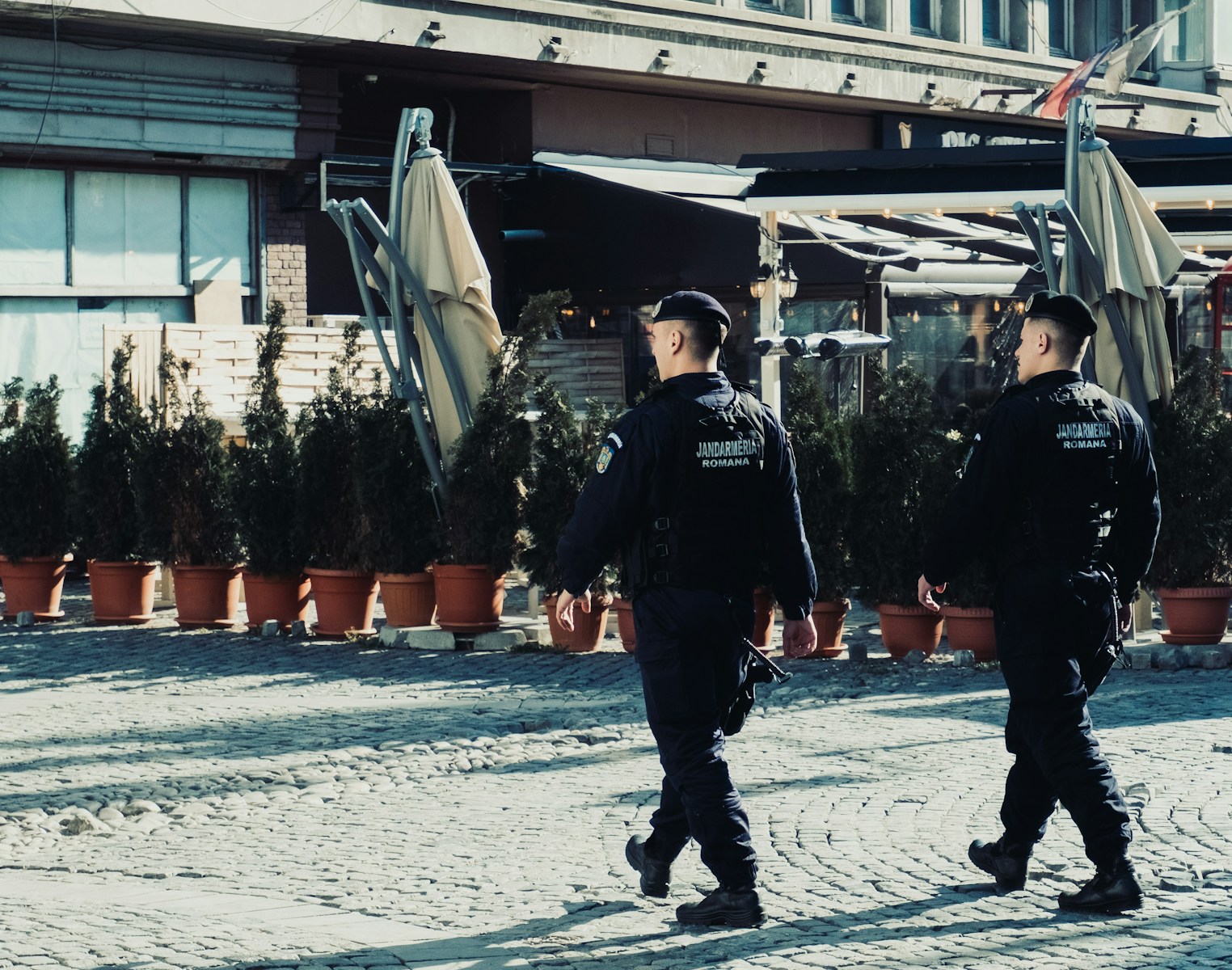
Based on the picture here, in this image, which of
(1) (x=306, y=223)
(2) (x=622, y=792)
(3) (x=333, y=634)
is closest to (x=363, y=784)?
(2) (x=622, y=792)

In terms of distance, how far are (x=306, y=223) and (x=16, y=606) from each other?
8.71 meters

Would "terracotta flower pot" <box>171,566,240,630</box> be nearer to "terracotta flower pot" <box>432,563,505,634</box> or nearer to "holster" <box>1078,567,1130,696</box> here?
"terracotta flower pot" <box>432,563,505,634</box>

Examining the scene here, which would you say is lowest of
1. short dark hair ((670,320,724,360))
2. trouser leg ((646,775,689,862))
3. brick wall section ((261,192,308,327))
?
trouser leg ((646,775,689,862))

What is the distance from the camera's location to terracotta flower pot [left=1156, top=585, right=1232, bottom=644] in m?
10.7

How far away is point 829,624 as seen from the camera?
432 inches

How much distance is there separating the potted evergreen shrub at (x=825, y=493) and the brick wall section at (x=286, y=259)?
30.8ft

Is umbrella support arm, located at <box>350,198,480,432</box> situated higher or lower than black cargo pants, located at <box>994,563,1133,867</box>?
higher

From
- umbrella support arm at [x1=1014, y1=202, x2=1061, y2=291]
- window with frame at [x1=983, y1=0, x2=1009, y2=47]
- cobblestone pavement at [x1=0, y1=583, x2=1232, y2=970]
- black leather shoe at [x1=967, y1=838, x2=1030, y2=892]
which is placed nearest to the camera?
cobblestone pavement at [x1=0, y1=583, x2=1232, y2=970]

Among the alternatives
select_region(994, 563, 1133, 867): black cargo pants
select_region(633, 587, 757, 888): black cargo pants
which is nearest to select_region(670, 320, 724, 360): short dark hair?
select_region(633, 587, 757, 888): black cargo pants

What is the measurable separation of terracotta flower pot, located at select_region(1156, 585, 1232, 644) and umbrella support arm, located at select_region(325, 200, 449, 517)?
4354 millimetres

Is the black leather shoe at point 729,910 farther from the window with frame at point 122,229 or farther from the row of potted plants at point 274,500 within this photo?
the window with frame at point 122,229

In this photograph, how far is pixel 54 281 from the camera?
58.7ft

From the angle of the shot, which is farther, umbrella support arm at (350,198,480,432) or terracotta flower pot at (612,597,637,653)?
umbrella support arm at (350,198,480,432)

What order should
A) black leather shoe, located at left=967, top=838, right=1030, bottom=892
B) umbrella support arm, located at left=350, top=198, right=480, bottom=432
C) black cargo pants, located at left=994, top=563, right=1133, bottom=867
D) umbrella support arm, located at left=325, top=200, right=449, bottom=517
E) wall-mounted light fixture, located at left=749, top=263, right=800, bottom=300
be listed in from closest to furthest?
black cargo pants, located at left=994, top=563, right=1133, bottom=867 < black leather shoe, located at left=967, top=838, right=1030, bottom=892 < umbrella support arm, located at left=325, top=200, right=449, bottom=517 < umbrella support arm, located at left=350, top=198, right=480, bottom=432 < wall-mounted light fixture, located at left=749, top=263, right=800, bottom=300
